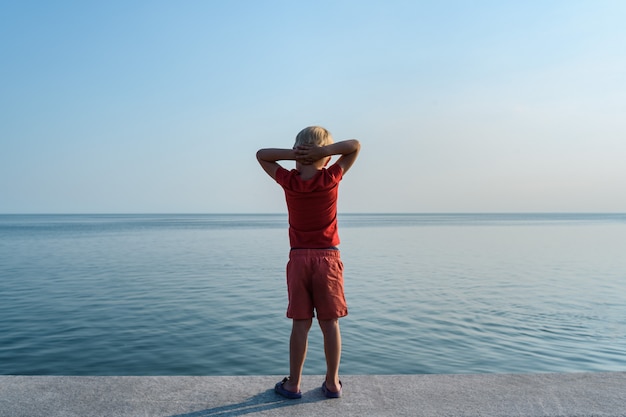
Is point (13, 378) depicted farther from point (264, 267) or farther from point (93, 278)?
point (264, 267)

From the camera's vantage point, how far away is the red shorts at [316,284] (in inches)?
157

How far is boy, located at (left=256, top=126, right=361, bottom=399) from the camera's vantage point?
3.97 meters

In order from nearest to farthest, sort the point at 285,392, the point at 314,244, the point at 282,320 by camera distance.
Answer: the point at 285,392, the point at 314,244, the point at 282,320

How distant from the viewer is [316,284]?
3.99 m

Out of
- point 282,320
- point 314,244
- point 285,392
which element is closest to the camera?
point 285,392

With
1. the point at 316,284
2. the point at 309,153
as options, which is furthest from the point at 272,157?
the point at 316,284

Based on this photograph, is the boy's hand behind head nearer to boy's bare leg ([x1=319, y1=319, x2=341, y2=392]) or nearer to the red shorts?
the red shorts

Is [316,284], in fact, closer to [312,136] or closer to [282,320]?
[312,136]

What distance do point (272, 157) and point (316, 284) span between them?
938 mm

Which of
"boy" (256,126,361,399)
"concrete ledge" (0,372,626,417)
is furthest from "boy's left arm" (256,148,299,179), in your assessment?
"concrete ledge" (0,372,626,417)

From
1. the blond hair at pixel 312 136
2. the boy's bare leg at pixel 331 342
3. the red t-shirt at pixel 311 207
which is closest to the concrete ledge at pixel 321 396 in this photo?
the boy's bare leg at pixel 331 342

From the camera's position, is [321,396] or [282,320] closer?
[321,396]

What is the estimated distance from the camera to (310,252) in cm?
402

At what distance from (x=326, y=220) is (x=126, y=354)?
5.72 m
